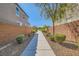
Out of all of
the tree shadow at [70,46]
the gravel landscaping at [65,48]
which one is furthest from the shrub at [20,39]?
the tree shadow at [70,46]

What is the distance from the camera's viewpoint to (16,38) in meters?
3.39

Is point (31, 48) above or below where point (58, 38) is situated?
below

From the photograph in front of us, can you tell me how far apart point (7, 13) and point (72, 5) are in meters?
1.19

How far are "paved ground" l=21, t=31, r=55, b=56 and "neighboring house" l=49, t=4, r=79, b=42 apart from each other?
0.80 feet

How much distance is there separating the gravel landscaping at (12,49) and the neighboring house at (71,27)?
63 cm

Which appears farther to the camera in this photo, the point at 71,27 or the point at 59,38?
the point at 71,27

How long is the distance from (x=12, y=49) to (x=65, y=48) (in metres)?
0.97

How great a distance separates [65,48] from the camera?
3.38 m

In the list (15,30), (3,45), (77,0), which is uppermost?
(77,0)

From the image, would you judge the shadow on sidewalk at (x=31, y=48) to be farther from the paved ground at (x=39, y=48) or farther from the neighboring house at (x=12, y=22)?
the neighboring house at (x=12, y=22)

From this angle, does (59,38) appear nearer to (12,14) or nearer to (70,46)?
(70,46)

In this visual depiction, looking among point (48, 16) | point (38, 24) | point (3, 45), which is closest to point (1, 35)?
point (3, 45)

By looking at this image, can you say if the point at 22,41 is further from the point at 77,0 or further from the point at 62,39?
the point at 77,0

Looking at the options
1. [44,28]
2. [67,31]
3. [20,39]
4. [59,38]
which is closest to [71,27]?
[67,31]
